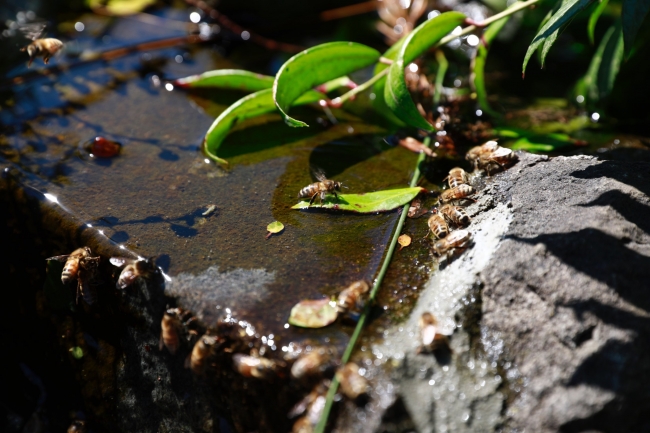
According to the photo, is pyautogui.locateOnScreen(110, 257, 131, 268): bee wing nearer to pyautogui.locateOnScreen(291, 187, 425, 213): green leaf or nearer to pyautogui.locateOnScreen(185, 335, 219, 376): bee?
pyautogui.locateOnScreen(185, 335, 219, 376): bee

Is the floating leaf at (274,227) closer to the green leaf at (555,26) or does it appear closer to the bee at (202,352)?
the bee at (202,352)

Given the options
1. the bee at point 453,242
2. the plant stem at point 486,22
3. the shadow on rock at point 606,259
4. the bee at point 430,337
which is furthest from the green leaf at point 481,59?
the bee at point 430,337

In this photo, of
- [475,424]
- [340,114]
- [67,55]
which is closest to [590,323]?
[475,424]

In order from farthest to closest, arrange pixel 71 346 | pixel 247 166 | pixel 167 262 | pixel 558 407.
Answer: pixel 247 166 < pixel 71 346 < pixel 167 262 < pixel 558 407

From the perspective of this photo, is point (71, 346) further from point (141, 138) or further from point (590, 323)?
point (590, 323)

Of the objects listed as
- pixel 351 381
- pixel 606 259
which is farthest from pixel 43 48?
pixel 606 259

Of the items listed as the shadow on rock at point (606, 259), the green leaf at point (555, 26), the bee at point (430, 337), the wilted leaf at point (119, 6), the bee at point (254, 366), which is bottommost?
the bee at point (254, 366)
